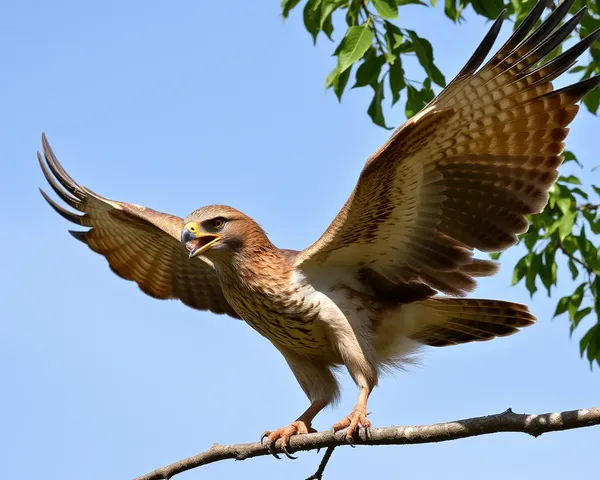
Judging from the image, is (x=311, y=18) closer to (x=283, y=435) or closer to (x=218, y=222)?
(x=218, y=222)

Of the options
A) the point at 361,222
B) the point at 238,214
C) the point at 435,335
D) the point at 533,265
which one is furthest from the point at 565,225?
the point at 238,214

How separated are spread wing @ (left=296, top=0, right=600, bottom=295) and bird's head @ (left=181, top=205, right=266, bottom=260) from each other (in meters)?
0.38

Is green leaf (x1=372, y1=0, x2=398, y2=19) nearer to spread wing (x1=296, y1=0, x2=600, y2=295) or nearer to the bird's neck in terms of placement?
spread wing (x1=296, y1=0, x2=600, y2=295)

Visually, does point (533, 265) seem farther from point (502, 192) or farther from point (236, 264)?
point (236, 264)

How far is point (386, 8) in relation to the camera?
5586 millimetres

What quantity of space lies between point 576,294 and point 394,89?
80.7 inches

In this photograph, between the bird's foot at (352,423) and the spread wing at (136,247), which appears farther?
the spread wing at (136,247)

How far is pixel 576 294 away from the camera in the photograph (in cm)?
695

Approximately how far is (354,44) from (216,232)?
1.32 m

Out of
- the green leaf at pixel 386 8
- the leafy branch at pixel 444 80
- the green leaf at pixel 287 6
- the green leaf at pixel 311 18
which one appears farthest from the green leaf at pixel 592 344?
the green leaf at pixel 287 6

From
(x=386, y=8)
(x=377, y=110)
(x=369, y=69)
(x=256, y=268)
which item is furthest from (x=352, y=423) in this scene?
(x=386, y=8)

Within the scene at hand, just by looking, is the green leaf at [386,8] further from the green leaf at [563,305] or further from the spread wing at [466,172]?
the green leaf at [563,305]

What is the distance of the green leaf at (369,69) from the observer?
5.89 m

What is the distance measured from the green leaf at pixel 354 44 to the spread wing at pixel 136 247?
1934 mm
